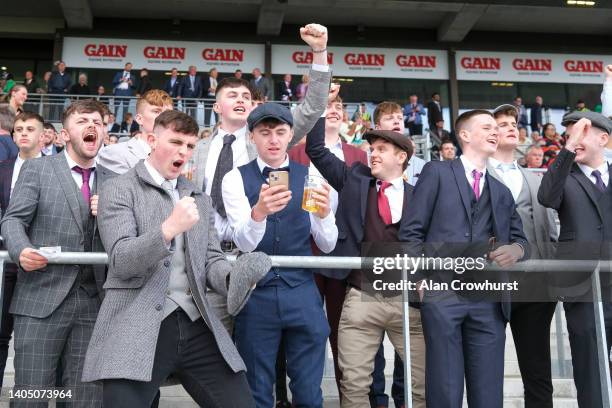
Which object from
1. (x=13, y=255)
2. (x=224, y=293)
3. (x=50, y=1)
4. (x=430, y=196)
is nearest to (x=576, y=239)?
(x=430, y=196)

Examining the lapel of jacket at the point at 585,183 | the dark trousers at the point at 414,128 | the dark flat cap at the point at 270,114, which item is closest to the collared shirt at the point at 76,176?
the dark flat cap at the point at 270,114

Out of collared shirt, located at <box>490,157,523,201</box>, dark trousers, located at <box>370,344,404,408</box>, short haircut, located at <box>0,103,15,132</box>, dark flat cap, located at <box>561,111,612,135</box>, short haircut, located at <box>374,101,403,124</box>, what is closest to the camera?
dark trousers, located at <box>370,344,404,408</box>

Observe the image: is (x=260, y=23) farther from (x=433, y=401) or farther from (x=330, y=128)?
(x=433, y=401)

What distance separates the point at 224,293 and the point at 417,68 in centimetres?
2069

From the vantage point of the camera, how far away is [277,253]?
3455mm

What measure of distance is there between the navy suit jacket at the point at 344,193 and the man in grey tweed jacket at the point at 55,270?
4.39ft

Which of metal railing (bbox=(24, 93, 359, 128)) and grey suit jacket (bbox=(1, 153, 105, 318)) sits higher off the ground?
metal railing (bbox=(24, 93, 359, 128))

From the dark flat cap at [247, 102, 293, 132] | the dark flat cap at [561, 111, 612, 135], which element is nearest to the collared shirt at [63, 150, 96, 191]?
the dark flat cap at [247, 102, 293, 132]

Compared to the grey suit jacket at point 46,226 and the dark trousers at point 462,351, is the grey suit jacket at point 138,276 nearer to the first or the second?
the grey suit jacket at point 46,226

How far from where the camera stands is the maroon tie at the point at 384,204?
3.95 m

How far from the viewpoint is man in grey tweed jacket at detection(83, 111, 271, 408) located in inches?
102

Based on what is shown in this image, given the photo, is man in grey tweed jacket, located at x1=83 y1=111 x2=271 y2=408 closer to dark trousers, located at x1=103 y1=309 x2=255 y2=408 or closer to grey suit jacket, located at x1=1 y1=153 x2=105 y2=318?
dark trousers, located at x1=103 y1=309 x2=255 y2=408

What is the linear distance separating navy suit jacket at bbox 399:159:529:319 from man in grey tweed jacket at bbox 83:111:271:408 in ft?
3.83

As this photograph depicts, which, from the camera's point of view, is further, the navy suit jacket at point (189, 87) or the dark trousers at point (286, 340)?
the navy suit jacket at point (189, 87)
